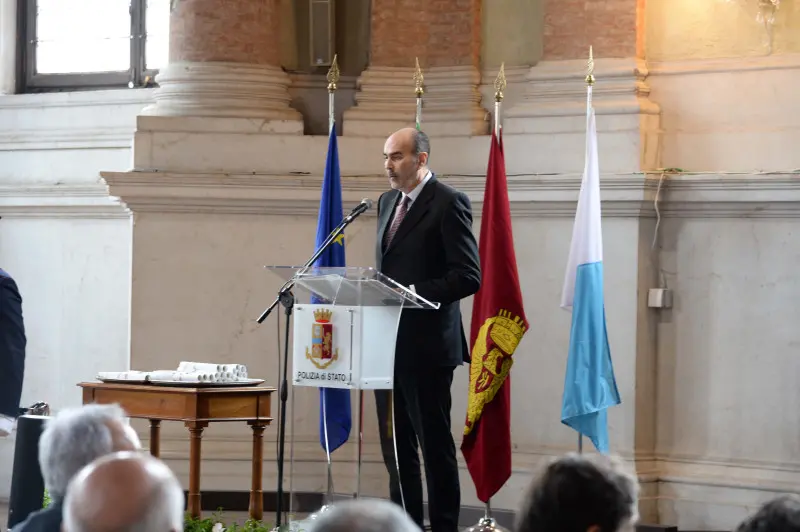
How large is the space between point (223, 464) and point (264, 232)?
4.15 ft

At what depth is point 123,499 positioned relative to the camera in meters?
2.56

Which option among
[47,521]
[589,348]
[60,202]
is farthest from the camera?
[60,202]

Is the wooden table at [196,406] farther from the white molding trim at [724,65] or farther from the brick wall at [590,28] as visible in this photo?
the white molding trim at [724,65]

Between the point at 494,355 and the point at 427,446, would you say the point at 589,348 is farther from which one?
the point at 427,446

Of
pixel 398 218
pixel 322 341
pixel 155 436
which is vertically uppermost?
pixel 398 218

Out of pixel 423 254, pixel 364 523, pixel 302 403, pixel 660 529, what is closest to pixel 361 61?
pixel 302 403

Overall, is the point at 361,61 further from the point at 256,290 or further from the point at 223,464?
the point at 223,464

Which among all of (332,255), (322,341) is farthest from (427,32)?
(322,341)

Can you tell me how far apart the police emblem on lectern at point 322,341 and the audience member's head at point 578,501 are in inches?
112

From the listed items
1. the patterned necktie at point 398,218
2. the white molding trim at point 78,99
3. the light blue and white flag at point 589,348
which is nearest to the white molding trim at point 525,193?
the light blue and white flag at point 589,348

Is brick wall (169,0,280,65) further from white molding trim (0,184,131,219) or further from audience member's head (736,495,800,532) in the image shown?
audience member's head (736,495,800,532)

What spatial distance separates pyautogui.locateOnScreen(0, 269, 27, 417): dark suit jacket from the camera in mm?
6172

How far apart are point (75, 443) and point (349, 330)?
224 cm

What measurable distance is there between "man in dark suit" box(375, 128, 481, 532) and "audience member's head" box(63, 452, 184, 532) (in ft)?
10.7
